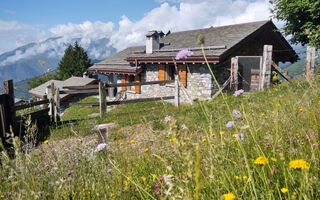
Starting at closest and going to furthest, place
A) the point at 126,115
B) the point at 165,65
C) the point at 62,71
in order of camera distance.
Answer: the point at 126,115 < the point at 165,65 < the point at 62,71

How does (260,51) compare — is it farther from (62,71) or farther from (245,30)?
(62,71)

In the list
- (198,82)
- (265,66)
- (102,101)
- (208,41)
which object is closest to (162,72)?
(198,82)

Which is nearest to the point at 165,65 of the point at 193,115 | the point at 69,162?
the point at 193,115

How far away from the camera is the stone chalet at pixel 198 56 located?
567 inches

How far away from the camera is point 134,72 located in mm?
19281

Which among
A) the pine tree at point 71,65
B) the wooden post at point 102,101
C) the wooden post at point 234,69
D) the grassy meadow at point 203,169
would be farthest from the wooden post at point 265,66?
the pine tree at point 71,65

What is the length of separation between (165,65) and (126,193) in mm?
16019

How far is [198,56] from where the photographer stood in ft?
46.2

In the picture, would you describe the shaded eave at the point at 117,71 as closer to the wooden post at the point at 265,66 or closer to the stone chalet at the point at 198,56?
the stone chalet at the point at 198,56

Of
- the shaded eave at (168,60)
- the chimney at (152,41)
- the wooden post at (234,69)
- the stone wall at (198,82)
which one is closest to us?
the wooden post at (234,69)

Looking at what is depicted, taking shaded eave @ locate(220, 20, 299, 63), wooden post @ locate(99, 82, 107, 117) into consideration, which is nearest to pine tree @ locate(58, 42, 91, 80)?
shaded eave @ locate(220, 20, 299, 63)

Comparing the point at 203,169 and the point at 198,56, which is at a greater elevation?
the point at 198,56

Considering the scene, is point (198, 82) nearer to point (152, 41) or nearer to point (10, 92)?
point (152, 41)

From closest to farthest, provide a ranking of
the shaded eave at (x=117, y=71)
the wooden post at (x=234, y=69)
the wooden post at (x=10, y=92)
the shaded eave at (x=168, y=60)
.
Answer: the wooden post at (x=10, y=92) < the wooden post at (x=234, y=69) < the shaded eave at (x=168, y=60) < the shaded eave at (x=117, y=71)
